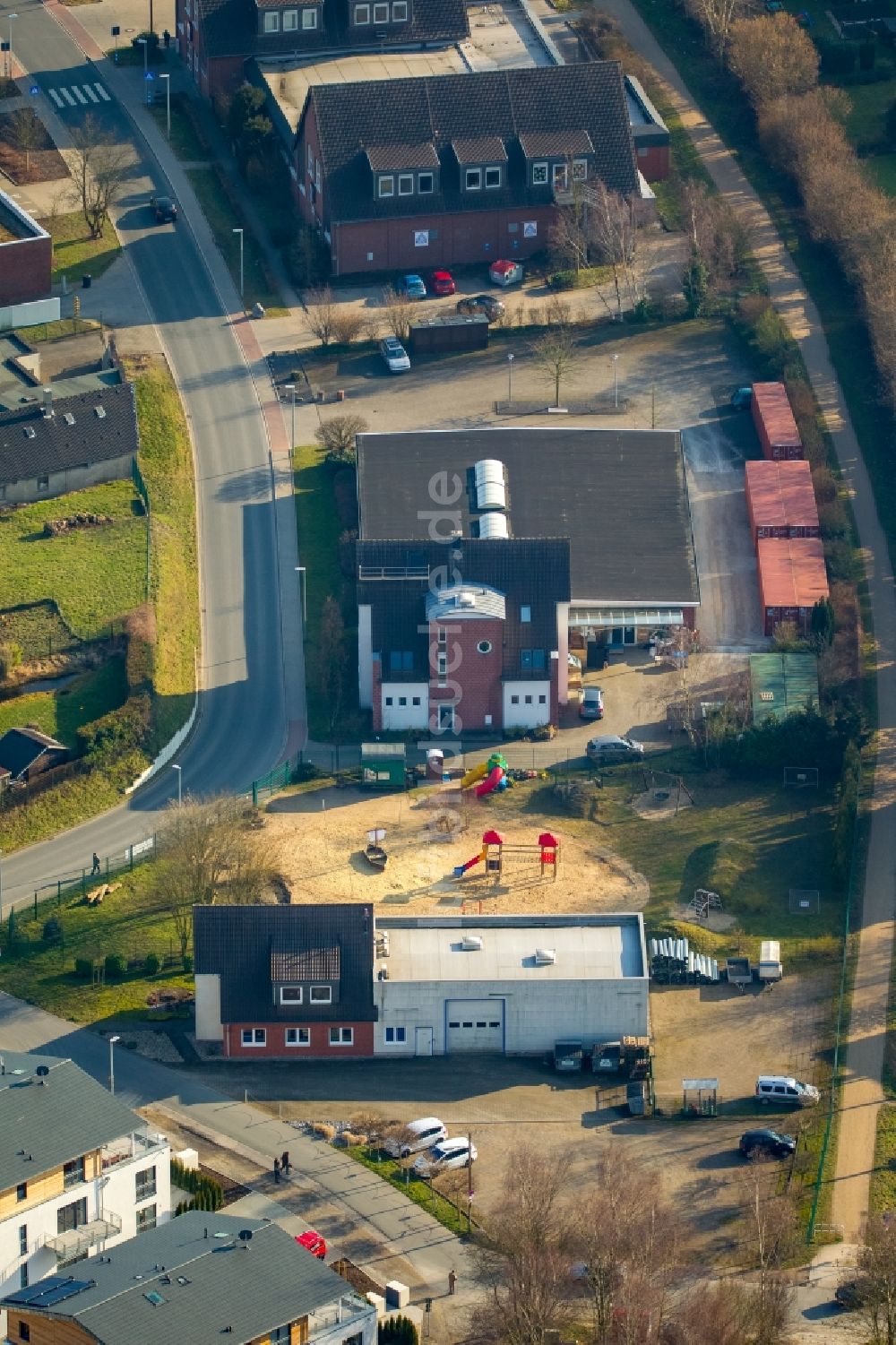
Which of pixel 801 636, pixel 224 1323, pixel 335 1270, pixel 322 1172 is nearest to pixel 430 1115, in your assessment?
pixel 322 1172

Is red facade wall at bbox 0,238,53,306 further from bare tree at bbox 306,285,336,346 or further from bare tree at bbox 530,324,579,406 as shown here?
bare tree at bbox 530,324,579,406

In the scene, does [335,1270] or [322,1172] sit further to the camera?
[322,1172]

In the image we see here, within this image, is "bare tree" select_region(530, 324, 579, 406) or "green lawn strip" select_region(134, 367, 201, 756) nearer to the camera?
"green lawn strip" select_region(134, 367, 201, 756)

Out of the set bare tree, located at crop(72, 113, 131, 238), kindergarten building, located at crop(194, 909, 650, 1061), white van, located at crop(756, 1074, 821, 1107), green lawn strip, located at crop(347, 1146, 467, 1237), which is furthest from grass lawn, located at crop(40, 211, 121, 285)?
white van, located at crop(756, 1074, 821, 1107)

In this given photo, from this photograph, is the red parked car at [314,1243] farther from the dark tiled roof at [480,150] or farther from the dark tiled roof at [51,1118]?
the dark tiled roof at [480,150]

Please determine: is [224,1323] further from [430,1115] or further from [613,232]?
[613,232]

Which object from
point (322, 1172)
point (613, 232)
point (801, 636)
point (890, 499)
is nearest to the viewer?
point (322, 1172)

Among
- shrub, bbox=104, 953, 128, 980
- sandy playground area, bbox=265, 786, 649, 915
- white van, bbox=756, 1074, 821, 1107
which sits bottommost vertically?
white van, bbox=756, 1074, 821, 1107

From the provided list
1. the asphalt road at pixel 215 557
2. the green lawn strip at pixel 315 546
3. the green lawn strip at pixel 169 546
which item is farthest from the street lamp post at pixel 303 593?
the green lawn strip at pixel 169 546
